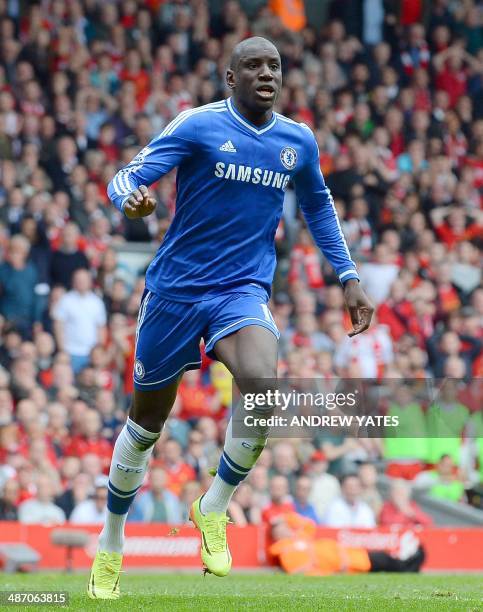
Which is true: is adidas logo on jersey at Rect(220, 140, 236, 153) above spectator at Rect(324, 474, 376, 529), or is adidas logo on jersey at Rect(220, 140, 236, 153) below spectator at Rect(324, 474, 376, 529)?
above

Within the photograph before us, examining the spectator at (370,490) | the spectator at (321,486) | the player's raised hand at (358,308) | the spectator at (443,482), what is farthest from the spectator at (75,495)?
the player's raised hand at (358,308)

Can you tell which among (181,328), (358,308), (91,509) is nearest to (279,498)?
(91,509)

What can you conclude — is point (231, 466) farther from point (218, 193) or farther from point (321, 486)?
point (321, 486)

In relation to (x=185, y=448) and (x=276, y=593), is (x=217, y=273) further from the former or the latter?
(x=185, y=448)

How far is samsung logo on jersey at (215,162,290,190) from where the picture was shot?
25.6 feet

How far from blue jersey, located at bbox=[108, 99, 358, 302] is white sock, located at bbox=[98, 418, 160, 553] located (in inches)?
37.0

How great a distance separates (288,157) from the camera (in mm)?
8008

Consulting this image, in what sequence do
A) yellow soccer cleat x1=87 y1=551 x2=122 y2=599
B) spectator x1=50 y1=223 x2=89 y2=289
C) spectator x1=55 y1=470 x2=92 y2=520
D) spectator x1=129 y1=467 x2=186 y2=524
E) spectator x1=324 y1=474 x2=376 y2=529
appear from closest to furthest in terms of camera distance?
yellow soccer cleat x1=87 y1=551 x2=122 y2=599, spectator x1=55 y1=470 x2=92 y2=520, spectator x1=129 y1=467 x2=186 y2=524, spectator x1=324 y1=474 x2=376 y2=529, spectator x1=50 y1=223 x2=89 y2=289

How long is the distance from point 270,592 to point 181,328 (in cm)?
200

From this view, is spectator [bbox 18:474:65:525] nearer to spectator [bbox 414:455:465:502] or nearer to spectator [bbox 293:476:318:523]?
spectator [bbox 293:476:318:523]

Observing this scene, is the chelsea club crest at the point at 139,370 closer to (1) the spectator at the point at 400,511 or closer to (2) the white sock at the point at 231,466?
(2) the white sock at the point at 231,466

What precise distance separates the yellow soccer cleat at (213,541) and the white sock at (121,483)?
403 millimetres

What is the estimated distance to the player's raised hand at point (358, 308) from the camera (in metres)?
8.05

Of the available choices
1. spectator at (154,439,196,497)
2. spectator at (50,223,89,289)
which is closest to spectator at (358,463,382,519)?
spectator at (154,439,196,497)
